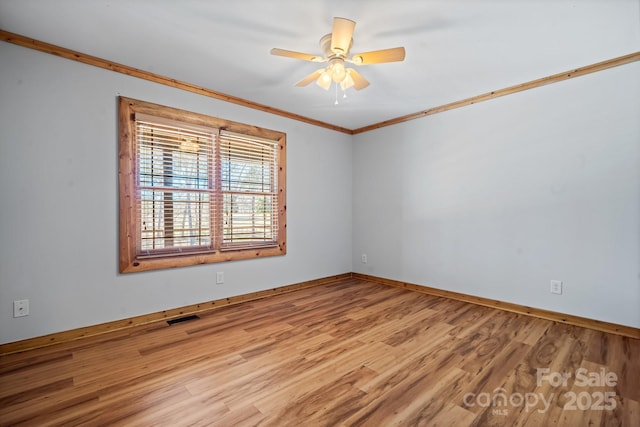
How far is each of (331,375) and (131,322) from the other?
2113mm

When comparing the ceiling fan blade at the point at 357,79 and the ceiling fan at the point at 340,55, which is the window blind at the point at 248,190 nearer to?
the ceiling fan at the point at 340,55

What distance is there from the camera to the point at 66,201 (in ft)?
8.26

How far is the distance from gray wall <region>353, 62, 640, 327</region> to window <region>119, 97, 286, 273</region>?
6.20ft

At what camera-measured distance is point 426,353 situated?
2.30 metres

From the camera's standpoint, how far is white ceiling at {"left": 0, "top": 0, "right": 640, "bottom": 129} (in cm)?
200

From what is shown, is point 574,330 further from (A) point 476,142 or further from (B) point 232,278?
(B) point 232,278

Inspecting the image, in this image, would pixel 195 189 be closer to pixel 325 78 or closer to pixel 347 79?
pixel 325 78

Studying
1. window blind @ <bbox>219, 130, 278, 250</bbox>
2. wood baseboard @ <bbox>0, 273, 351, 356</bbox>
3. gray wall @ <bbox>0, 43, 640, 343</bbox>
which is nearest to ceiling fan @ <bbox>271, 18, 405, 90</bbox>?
window blind @ <bbox>219, 130, 278, 250</bbox>

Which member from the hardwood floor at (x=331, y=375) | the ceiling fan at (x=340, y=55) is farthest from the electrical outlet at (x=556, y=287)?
the ceiling fan at (x=340, y=55)

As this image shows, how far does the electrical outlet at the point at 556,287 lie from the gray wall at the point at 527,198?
5 centimetres

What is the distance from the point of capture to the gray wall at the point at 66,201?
7.54 ft

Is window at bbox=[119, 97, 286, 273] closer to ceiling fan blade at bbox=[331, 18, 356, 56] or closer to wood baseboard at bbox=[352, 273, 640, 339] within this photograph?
ceiling fan blade at bbox=[331, 18, 356, 56]

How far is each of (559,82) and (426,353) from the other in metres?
3.02

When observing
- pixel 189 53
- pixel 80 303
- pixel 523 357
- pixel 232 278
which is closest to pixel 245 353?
pixel 232 278
